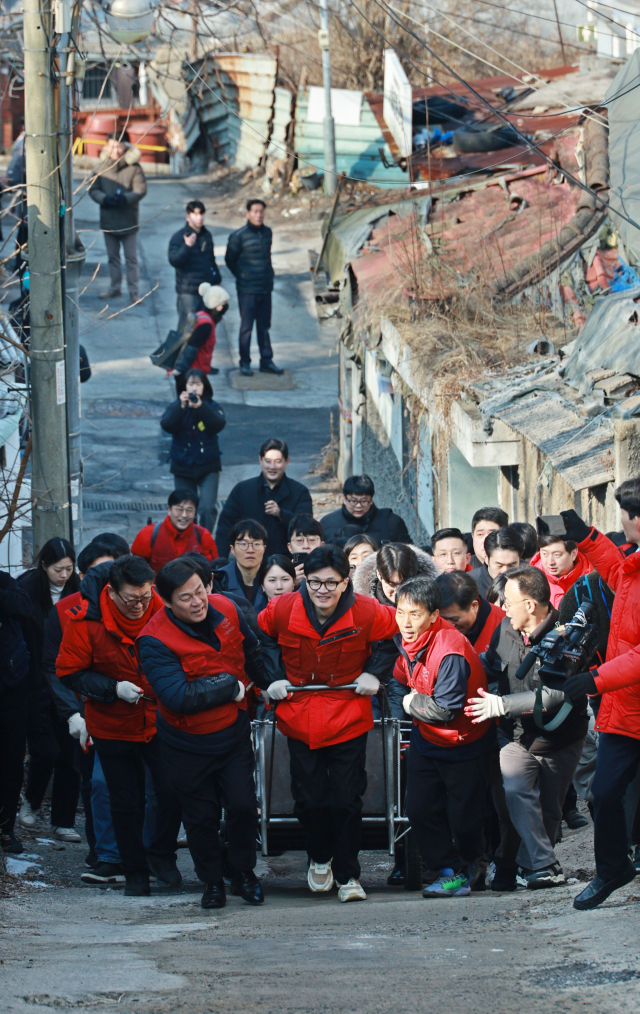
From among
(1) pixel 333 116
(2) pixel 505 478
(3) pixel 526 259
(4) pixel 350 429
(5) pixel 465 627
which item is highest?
(1) pixel 333 116

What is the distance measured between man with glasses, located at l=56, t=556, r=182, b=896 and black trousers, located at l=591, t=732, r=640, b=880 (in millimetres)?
1983

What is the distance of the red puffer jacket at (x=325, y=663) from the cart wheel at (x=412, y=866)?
0.65 meters

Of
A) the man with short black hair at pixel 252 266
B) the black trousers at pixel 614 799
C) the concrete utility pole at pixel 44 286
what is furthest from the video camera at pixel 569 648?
the man with short black hair at pixel 252 266

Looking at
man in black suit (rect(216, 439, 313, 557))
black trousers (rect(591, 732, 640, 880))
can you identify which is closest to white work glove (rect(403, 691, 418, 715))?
black trousers (rect(591, 732, 640, 880))

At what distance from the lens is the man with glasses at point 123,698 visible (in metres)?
4.99

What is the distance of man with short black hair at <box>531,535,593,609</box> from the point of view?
5.43 m

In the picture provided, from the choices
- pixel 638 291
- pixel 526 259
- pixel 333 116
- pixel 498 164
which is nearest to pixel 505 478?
pixel 638 291

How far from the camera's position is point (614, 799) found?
3986mm

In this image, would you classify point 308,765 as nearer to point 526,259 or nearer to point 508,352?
point 508,352

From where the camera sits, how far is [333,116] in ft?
65.4

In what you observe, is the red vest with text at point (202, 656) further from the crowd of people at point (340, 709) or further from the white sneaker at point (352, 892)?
the white sneaker at point (352, 892)

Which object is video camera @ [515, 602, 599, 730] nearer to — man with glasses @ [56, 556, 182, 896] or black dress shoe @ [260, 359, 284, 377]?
man with glasses @ [56, 556, 182, 896]

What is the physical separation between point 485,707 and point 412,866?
1.07 m

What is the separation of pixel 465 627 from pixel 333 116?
54.8ft
